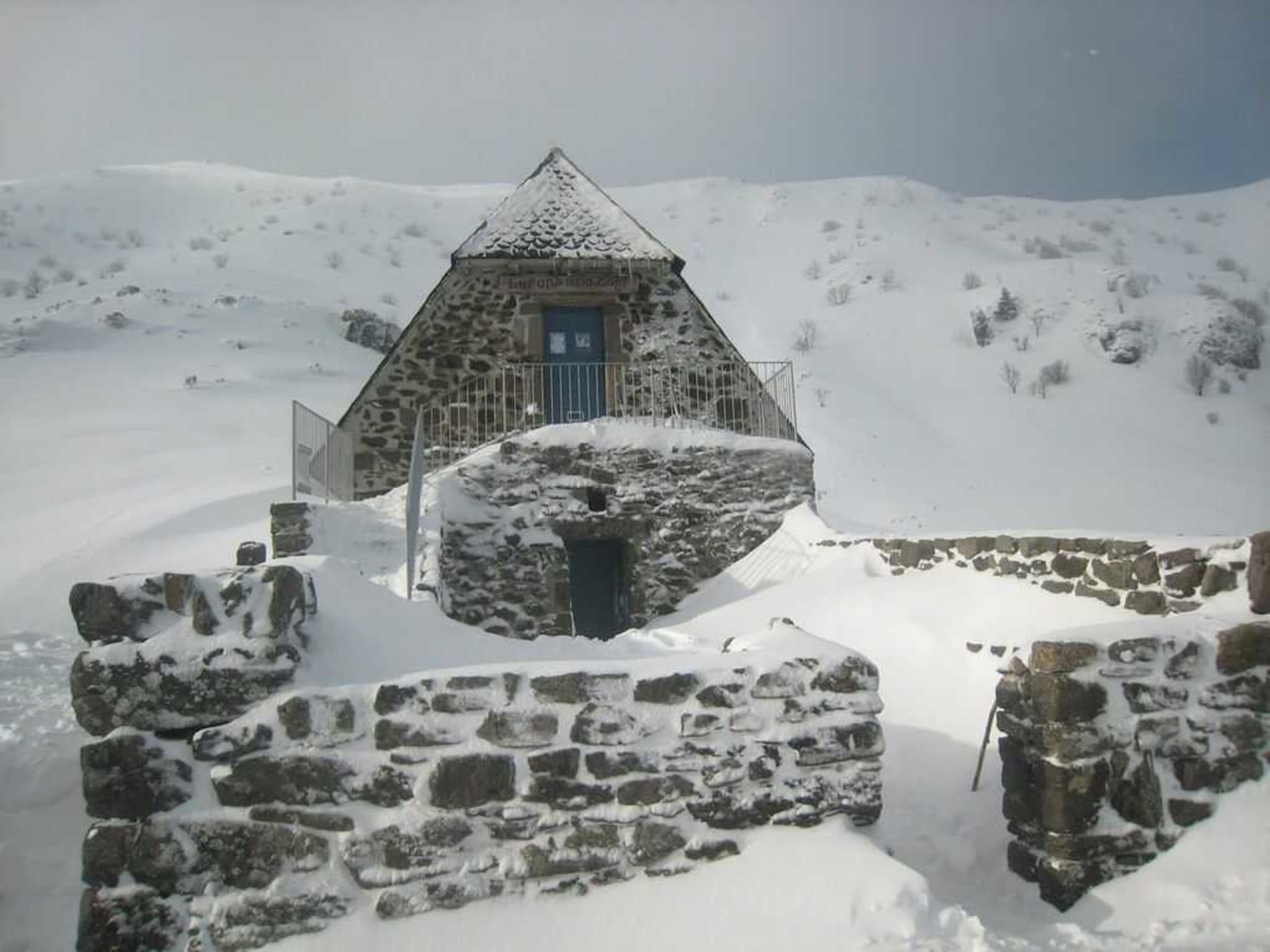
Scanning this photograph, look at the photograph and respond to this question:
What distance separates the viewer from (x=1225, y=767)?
13.8 feet

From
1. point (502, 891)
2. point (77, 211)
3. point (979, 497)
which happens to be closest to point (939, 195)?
point (979, 497)

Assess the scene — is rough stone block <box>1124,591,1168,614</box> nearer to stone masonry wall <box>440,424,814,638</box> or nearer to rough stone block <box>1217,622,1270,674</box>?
rough stone block <box>1217,622,1270,674</box>

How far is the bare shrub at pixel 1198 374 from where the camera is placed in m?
23.9

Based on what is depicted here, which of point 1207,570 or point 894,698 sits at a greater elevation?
point 1207,570

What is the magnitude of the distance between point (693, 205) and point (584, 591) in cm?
4144

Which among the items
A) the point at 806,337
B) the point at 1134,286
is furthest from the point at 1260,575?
the point at 1134,286

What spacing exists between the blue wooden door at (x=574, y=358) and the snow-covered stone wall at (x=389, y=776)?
10617 mm

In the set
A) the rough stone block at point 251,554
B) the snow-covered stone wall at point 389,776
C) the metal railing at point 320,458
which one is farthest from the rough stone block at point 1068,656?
the metal railing at point 320,458

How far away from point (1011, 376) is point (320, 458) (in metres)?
20.3

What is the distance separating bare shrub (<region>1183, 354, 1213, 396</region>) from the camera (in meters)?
23.9

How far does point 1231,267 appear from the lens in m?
34.1

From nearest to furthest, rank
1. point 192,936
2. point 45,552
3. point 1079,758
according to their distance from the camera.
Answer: point 192,936, point 1079,758, point 45,552

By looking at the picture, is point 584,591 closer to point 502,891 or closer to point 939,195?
point 502,891

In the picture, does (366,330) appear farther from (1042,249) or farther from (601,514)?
(1042,249)
